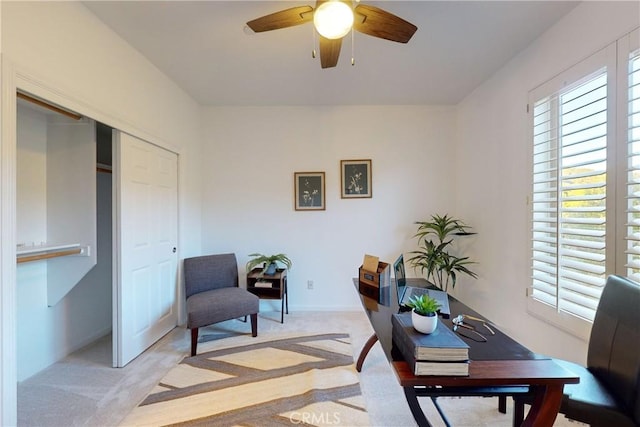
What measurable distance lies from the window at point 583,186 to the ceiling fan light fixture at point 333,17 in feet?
5.18

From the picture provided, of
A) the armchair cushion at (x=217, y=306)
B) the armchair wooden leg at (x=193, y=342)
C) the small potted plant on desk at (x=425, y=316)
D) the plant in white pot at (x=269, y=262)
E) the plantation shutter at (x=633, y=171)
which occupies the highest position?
the plantation shutter at (x=633, y=171)

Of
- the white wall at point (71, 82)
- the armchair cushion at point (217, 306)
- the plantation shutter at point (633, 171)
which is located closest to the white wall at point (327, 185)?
the white wall at point (71, 82)

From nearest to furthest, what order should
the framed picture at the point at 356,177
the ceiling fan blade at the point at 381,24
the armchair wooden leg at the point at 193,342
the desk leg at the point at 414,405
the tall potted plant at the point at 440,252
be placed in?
1. the desk leg at the point at 414,405
2. the ceiling fan blade at the point at 381,24
3. the armchair wooden leg at the point at 193,342
4. the tall potted plant at the point at 440,252
5. the framed picture at the point at 356,177

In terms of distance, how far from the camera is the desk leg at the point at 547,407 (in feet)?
3.03

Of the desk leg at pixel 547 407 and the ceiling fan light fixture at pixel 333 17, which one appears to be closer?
the desk leg at pixel 547 407

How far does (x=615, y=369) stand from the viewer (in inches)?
46.6

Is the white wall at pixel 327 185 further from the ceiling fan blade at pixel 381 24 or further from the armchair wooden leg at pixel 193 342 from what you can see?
the ceiling fan blade at pixel 381 24

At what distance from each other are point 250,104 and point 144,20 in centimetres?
147

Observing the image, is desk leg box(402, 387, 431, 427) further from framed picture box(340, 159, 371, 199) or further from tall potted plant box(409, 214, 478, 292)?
framed picture box(340, 159, 371, 199)

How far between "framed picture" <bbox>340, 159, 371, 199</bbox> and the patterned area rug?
1.80 metres

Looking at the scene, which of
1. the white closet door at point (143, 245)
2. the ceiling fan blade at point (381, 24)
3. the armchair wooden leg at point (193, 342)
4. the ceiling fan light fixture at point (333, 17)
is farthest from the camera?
the armchair wooden leg at point (193, 342)

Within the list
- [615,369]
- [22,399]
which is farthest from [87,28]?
[615,369]

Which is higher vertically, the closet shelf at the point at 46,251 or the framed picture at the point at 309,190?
the framed picture at the point at 309,190

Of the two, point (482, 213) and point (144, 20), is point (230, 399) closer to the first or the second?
point (144, 20)
